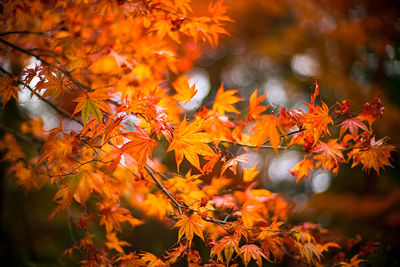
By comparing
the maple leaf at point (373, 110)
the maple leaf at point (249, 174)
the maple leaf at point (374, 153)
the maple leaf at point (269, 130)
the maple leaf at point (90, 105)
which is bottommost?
the maple leaf at point (249, 174)

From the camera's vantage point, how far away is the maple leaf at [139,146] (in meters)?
1.08

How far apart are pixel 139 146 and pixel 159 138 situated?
0.15 m

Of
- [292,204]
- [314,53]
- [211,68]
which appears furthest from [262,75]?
[292,204]

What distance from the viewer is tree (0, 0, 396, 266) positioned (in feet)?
3.95

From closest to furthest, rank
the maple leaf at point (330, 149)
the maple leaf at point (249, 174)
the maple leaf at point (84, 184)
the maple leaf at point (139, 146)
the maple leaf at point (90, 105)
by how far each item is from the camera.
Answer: the maple leaf at point (84, 184) < the maple leaf at point (139, 146) < the maple leaf at point (90, 105) < the maple leaf at point (330, 149) < the maple leaf at point (249, 174)

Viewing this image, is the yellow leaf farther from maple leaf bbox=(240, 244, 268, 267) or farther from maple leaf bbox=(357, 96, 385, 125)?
maple leaf bbox=(357, 96, 385, 125)

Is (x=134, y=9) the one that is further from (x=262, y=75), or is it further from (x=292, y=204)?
(x=262, y=75)

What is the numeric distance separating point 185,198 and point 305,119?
0.92 meters

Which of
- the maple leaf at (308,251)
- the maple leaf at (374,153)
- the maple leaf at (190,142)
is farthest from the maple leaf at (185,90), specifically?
the maple leaf at (308,251)

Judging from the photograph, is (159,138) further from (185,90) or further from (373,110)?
(373,110)

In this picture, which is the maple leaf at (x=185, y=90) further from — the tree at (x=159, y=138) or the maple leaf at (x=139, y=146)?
the maple leaf at (x=139, y=146)

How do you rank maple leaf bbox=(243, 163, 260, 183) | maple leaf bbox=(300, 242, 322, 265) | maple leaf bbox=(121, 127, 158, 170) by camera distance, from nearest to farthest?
maple leaf bbox=(121, 127, 158, 170) → maple leaf bbox=(300, 242, 322, 265) → maple leaf bbox=(243, 163, 260, 183)

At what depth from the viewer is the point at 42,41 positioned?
2281 mm

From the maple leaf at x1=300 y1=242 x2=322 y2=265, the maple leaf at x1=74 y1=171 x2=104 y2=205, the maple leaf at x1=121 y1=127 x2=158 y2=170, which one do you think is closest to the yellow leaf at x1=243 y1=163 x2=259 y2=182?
the maple leaf at x1=300 y1=242 x2=322 y2=265
